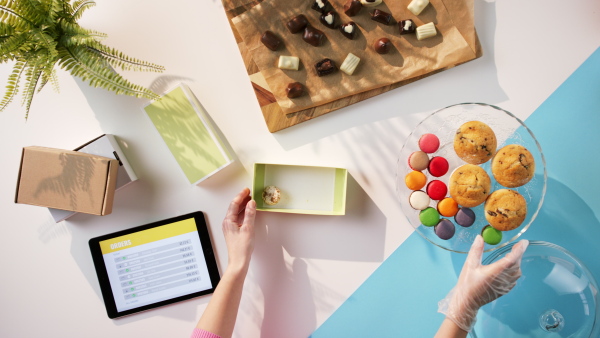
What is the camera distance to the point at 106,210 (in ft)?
4.49

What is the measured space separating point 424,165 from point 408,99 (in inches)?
9.5

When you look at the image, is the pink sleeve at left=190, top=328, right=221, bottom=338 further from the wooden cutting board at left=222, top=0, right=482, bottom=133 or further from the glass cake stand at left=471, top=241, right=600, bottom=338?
the glass cake stand at left=471, top=241, right=600, bottom=338

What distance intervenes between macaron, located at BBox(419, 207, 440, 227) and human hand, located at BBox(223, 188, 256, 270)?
544 millimetres

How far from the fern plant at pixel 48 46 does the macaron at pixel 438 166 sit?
3.01 ft

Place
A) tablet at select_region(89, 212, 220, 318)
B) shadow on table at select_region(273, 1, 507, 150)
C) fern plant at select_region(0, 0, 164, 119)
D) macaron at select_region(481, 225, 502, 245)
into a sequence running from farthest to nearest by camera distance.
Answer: tablet at select_region(89, 212, 220, 318), shadow on table at select_region(273, 1, 507, 150), macaron at select_region(481, 225, 502, 245), fern plant at select_region(0, 0, 164, 119)

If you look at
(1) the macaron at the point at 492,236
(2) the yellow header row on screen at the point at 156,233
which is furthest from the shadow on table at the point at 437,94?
(2) the yellow header row on screen at the point at 156,233

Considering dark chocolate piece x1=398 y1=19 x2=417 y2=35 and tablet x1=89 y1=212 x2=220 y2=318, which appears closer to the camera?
dark chocolate piece x1=398 y1=19 x2=417 y2=35

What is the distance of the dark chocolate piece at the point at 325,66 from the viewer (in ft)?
4.48

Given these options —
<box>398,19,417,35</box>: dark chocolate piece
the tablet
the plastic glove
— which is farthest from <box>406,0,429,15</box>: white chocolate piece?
the tablet

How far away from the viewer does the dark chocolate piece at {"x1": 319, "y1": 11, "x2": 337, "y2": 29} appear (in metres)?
1.36

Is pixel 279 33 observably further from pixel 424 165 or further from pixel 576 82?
pixel 576 82

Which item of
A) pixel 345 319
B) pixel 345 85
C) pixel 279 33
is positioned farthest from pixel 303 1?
pixel 345 319

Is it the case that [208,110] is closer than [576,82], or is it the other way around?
[576,82]

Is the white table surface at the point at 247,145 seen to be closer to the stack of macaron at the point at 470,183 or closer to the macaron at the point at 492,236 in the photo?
the stack of macaron at the point at 470,183
